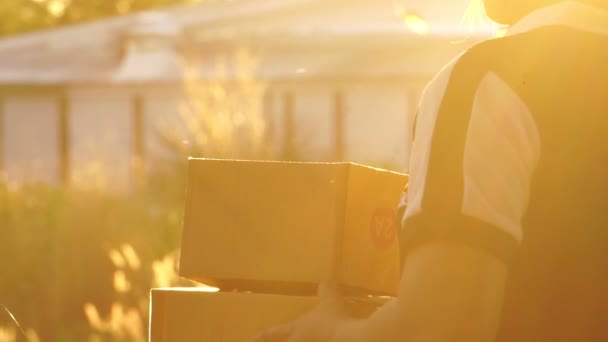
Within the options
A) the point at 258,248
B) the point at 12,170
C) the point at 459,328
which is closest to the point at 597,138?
the point at 459,328

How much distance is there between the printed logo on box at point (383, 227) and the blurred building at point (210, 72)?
13.7 meters

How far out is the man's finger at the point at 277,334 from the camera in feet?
7.63

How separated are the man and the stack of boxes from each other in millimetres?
452

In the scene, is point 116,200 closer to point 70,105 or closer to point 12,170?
point 12,170

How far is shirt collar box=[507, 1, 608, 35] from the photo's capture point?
2062 millimetres

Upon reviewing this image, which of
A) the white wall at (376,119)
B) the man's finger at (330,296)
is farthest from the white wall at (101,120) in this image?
the man's finger at (330,296)

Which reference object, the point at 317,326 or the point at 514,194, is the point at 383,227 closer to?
the point at 317,326

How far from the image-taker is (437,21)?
19469mm

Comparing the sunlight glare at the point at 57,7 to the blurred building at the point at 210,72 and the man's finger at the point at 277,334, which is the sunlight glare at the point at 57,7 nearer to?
the blurred building at the point at 210,72

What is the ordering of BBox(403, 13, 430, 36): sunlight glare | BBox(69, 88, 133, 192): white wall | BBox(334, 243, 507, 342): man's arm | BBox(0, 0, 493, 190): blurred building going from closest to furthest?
BBox(334, 243, 507, 342): man's arm < BBox(403, 13, 430, 36): sunlight glare < BBox(0, 0, 493, 190): blurred building < BBox(69, 88, 133, 192): white wall

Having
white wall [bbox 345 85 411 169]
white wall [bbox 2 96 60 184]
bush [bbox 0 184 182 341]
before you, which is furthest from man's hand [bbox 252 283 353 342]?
white wall [bbox 2 96 60 184]

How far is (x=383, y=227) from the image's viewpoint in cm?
275

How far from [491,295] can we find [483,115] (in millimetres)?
244

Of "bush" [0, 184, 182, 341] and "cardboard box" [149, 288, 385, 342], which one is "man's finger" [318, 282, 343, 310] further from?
"bush" [0, 184, 182, 341]
